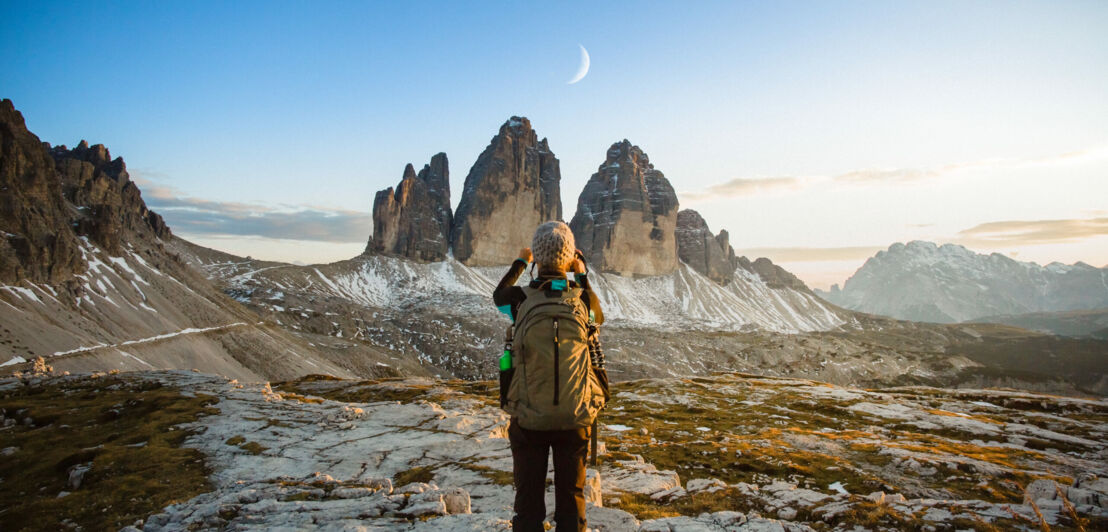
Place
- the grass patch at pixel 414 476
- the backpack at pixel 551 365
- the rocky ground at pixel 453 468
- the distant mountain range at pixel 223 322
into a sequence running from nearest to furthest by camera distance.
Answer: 1. the backpack at pixel 551 365
2. the rocky ground at pixel 453 468
3. the grass patch at pixel 414 476
4. the distant mountain range at pixel 223 322

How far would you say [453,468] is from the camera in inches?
509

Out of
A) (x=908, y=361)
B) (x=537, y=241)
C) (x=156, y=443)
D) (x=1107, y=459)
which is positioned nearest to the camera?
(x=537, y=241)

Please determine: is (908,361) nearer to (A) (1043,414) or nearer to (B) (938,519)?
(A) (1043,414)

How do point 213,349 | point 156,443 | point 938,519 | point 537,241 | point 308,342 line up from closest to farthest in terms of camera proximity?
point 537,241 → point 938,519 → point 156,443 → point 213,349 → point 308,342

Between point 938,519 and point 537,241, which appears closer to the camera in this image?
point 537,241

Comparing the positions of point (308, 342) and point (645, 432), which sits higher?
point (645, 432)

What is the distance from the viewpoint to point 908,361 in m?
192

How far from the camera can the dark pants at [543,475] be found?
6031 millimetres

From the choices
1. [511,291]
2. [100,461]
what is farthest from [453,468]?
[100,461]

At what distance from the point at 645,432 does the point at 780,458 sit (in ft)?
21.7

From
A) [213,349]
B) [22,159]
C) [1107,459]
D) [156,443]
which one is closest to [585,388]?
[156,443]

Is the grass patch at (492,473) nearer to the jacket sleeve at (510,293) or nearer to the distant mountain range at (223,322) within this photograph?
the jacket sleeve at (510,293)

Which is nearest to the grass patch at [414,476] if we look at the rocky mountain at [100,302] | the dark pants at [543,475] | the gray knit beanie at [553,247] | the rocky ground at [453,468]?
the rocky ground at [453,468]

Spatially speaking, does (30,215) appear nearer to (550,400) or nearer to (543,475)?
(543,475)
